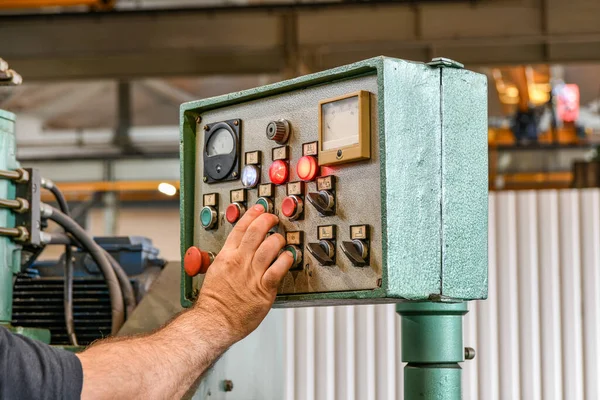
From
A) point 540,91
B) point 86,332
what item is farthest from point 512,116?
point 86,332

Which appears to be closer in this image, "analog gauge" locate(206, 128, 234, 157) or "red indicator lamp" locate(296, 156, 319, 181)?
"red indicator lamp" locate(296, 156, 319, 181)

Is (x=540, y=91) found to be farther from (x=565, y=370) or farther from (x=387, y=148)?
(x=387, y=148)

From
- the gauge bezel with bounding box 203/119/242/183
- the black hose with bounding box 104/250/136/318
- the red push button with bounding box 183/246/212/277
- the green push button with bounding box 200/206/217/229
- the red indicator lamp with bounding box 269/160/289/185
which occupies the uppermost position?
the gauge bezel with bounding box 203/119/242/183

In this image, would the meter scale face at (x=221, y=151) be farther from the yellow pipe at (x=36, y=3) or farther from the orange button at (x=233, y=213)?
the yellow pipe at (x=36, y=3)

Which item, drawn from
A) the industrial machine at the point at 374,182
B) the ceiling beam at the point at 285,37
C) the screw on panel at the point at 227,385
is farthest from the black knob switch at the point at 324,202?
the ceiling beam at the point at 285,37

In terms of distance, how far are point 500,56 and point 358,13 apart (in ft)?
3.09

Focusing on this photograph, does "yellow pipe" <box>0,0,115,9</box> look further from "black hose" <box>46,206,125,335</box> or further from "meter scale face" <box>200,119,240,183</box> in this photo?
"meter scale face" <box>200,119,240,183</box>

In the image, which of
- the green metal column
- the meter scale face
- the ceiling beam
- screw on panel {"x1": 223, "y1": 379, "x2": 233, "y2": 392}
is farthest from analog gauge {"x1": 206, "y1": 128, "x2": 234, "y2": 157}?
the ceiling beam

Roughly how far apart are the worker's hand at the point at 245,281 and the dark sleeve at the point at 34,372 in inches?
10.2

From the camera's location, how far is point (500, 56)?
495 centimetres

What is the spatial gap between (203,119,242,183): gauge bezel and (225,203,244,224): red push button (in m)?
0.05

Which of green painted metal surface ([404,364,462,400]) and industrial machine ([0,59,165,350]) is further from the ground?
industrial machine ([0,59,165,350])

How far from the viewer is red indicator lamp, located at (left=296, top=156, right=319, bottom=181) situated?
1211mm

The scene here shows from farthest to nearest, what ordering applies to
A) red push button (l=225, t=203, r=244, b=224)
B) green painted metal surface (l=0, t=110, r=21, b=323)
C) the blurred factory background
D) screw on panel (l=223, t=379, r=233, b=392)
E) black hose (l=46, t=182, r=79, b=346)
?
the blurred factory background → black hose (l=46, t=182, r=79, b=346) → screw on panel (l=223, t=379, r=233, b=392) → green painted metal surface (l=0, t=110, r=21, b=323) → red push button (l=225, t=203, r=244, b=224)
